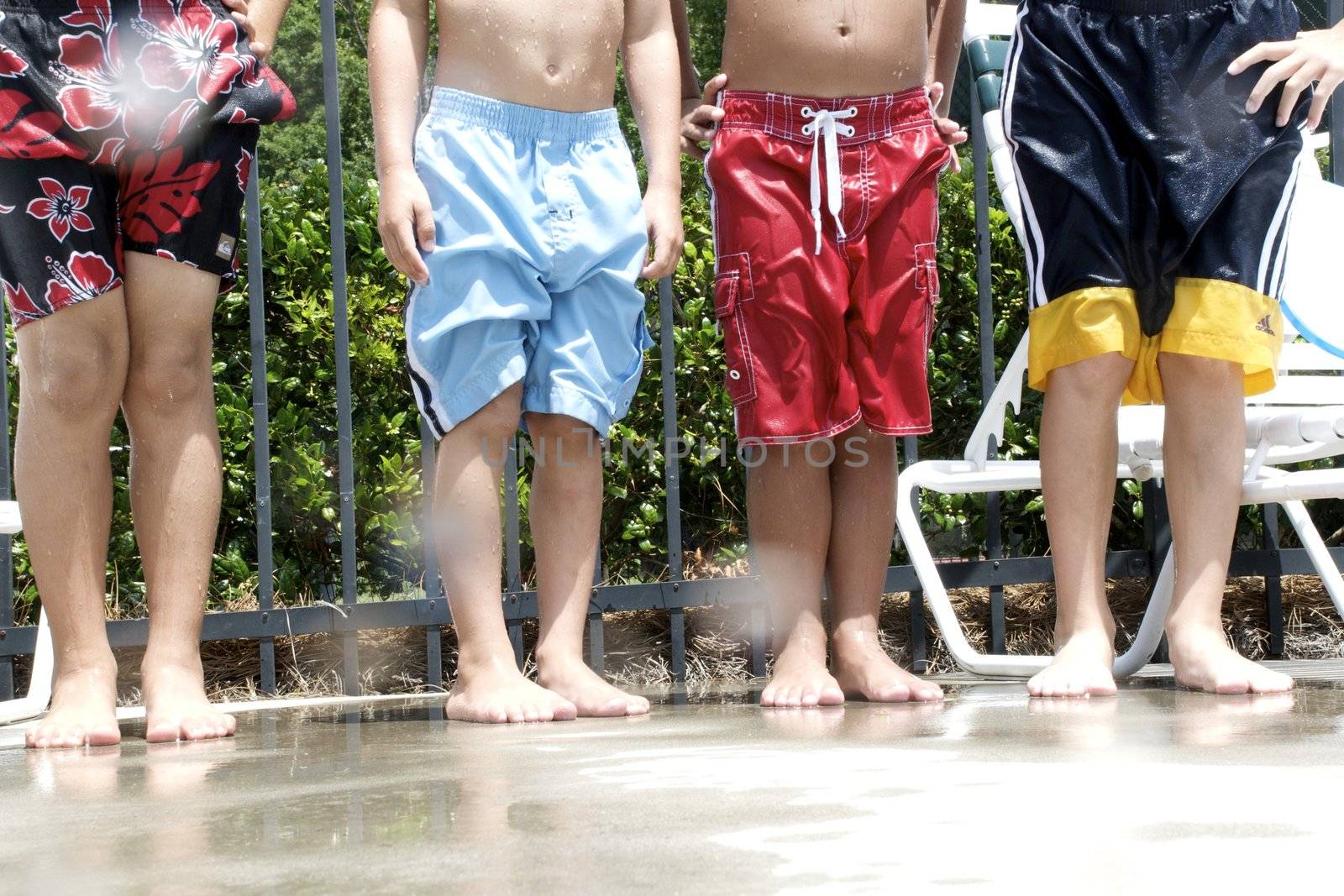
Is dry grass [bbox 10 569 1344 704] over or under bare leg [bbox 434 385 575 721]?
under

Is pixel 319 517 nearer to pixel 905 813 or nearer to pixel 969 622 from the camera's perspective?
pixel 969 622

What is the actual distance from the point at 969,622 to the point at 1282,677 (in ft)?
4.31

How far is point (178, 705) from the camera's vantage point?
7.20 ft

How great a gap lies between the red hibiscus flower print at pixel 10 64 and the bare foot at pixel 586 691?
4.15ft

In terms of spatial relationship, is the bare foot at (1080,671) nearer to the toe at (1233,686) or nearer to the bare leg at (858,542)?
the toe at (1233,686)

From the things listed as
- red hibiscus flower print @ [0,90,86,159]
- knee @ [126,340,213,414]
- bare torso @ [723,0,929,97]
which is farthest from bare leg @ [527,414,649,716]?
red hibiscus flower print @ [0,90,86,159]

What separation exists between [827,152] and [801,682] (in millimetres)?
967

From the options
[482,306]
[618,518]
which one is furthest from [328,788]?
[618,518]

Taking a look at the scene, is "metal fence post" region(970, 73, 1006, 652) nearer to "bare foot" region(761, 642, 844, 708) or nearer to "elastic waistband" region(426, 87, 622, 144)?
"bare foot" region(761, 642, 844, 708)

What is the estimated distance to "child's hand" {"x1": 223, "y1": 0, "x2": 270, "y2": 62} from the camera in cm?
239

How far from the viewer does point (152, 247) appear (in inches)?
89.5

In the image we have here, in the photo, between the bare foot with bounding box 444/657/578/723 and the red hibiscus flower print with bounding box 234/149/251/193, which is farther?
the red hibiscus flower print with bounding box 234/149/251/193

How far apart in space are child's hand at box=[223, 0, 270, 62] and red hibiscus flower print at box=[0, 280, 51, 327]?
0.56m

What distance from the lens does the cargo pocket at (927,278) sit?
266 cm
